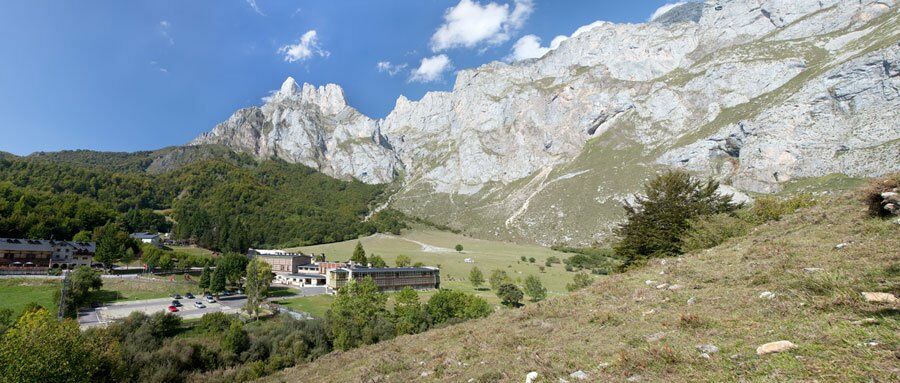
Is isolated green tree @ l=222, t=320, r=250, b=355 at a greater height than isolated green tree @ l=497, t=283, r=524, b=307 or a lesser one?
greater

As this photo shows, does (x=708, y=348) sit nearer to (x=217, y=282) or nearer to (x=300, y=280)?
(x=217, y=282)

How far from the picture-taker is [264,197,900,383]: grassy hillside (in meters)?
5.20

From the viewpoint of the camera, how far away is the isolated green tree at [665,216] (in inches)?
917

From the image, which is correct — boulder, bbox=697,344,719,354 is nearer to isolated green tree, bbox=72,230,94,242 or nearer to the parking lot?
the parking lot

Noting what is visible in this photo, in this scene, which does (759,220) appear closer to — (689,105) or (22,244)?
(22,244)

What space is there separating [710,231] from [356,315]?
130 ft

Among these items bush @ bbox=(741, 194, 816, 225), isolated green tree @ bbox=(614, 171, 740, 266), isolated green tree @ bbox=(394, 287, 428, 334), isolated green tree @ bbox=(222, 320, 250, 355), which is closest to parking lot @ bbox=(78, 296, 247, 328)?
isolated green tree @ bbox=(222, 320, 250, 355)

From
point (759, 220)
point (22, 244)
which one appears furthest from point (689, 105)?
point (22, 244)

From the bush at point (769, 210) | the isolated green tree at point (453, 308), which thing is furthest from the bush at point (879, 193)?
the isolated green tree at point (453, 308)

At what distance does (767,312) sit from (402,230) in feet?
578

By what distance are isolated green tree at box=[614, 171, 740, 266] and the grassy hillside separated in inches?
280

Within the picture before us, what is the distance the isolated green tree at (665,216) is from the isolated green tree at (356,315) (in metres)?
28.1

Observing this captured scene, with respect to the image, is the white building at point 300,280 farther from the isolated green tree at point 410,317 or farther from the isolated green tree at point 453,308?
the isolated green tree at point 453,308

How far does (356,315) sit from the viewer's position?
4756 cm
